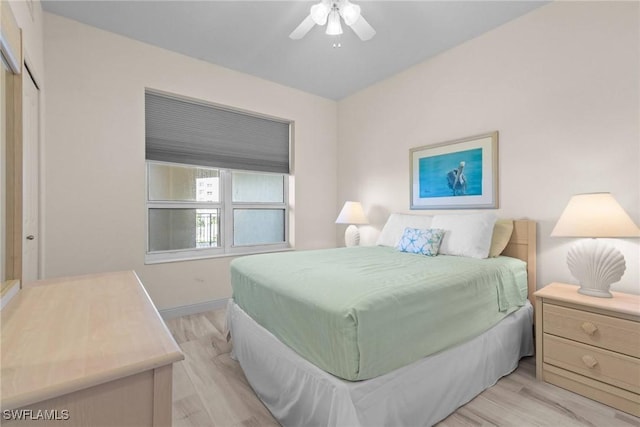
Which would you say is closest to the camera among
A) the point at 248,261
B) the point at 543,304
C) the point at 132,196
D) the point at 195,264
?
the point at 543,304

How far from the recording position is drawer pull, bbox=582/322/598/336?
172 centimetres

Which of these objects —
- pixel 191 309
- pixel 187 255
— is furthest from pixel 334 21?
pixel 191 309

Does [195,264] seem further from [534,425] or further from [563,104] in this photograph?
[563,104]

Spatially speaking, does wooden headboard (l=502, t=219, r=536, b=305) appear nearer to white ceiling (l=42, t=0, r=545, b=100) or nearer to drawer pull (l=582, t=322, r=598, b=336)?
drawer pull (l=582, t=322, r=598, b=336)

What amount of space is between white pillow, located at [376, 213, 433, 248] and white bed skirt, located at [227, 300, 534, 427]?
1.14 meters

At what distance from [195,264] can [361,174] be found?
236 cm

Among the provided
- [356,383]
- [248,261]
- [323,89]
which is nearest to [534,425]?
[356,383]

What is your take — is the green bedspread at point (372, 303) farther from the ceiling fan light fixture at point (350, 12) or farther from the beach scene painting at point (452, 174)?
the ceiling fan light fixture at point (350, 12)

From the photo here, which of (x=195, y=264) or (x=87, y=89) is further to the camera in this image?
(x=195, y=264)

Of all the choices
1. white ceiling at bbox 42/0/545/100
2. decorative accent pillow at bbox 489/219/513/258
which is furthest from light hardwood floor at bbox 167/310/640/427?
white ceiling at bbox 42/0/545/100

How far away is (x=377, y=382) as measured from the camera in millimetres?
1251

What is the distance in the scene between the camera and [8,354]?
27.5 inches

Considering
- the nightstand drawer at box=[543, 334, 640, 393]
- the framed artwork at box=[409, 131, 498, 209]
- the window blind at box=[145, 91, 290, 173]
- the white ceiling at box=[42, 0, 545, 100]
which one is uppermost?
the white ceiling at box=[42, 0, 545, 100]

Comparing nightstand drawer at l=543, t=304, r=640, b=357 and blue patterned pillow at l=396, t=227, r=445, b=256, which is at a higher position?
blue patterned pillow at l=396, t=227, r=445, b=256
